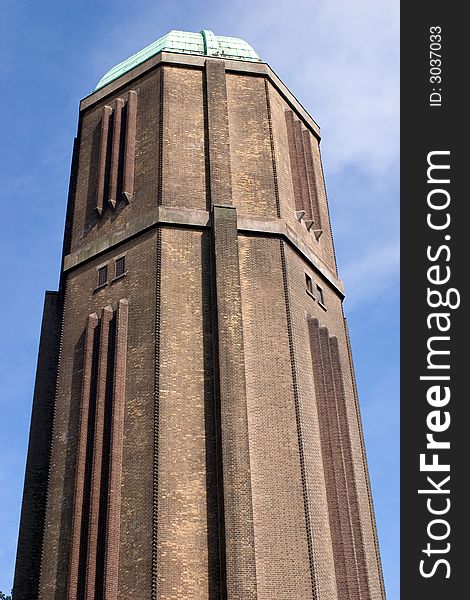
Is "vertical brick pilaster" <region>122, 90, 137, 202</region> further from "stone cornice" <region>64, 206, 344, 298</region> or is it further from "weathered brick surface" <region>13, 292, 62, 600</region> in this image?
"weathered brick surface" <region>13, 292, 62, 600</region>

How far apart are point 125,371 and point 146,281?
7.95ft

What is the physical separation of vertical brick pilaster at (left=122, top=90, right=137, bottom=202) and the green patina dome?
1.95 m

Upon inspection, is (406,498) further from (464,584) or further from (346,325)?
(346,325)

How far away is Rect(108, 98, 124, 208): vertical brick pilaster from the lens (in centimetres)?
2336

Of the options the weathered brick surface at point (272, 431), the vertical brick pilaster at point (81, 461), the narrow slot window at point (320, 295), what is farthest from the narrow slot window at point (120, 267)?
the narrow slot window at point (320, 295)

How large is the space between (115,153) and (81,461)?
937 cm

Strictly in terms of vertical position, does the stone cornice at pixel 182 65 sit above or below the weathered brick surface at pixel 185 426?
above

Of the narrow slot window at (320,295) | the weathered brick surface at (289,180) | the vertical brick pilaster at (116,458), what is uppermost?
the weathered brick surface at (289,180)

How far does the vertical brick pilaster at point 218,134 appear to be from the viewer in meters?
22.4

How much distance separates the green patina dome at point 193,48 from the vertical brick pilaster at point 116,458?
31.1ft

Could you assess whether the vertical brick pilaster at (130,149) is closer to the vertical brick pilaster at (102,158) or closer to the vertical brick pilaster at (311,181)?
the vertical brick pilaster at (102,158)

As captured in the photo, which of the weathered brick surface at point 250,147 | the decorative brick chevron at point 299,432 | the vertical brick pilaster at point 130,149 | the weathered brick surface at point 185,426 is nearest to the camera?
the weathered brick surface at point 185,426

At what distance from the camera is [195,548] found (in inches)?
678

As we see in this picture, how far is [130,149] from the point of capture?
78.0 ft
